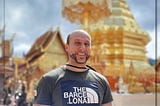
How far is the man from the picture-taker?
2.31 ft

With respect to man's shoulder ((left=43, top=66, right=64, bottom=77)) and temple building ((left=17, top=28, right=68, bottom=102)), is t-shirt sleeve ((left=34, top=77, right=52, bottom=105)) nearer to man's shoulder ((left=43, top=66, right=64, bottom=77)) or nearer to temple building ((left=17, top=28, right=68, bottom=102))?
man's shoulder ((left=43, top=66, right=64, bottom=77))

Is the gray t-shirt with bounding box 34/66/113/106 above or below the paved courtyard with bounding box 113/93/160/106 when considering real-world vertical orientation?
above

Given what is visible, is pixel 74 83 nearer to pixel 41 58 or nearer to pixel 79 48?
pixel 79 48

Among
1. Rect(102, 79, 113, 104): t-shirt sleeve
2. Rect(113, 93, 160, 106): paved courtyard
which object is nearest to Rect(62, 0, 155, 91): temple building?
Rect(113, 93, 160, 106): paved courtyard

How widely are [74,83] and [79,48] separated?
76 mm

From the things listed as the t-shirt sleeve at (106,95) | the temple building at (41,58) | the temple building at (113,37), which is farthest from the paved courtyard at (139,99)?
the t-shirt sleeve at (106,95)

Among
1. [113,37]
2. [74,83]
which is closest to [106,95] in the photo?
[74,83]

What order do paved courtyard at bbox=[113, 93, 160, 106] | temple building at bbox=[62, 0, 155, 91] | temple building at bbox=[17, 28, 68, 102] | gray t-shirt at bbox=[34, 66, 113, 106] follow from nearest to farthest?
gray t-shirt at bbox=[34, 66, 113, 106]
paved courtyard at bbox=[113, 93, 160, 106]
temple building at bbox=[17, 28, 68, 102]
temple building at bbox=[62, 0, 155, 91]

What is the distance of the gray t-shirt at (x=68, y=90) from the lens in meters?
0.70

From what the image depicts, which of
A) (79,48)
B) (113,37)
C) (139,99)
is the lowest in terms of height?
(139,99)

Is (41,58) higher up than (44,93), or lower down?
higher up

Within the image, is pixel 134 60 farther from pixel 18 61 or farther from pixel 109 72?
pixel 18 61

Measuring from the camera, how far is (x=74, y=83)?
71 centimetres

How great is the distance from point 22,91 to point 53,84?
3329 millimetres
